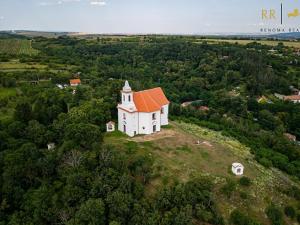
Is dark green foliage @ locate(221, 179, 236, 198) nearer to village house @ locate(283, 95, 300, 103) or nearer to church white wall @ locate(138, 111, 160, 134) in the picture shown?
church white wall @ locate(138, 111, 160, 134)

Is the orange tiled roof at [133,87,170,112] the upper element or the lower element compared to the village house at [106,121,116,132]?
upper

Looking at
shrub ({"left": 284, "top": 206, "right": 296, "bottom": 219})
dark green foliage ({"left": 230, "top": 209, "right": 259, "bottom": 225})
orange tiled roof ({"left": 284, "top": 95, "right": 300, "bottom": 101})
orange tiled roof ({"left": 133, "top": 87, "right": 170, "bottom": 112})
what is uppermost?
orange tiled roof ({"left": 133, "top": 87, "right": 170, "bottom": 112})

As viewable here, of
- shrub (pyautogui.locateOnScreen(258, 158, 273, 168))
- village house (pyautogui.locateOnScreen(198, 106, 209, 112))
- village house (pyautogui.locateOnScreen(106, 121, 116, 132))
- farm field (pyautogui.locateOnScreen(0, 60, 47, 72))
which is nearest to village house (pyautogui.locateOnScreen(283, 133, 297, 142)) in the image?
village house (pyautogui.locateOnScreen(198, 106, 209, 112))

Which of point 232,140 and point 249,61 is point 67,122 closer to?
point 232,140

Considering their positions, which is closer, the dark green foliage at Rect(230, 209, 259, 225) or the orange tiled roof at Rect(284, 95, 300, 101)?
the dark green foliage at Rect(230, 209, 259, 225)

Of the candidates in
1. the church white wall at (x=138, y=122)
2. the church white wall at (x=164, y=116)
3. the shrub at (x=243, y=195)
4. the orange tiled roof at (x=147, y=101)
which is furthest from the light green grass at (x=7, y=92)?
the shrub at (x=243, y=195)

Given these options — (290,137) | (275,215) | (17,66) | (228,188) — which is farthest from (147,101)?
(17,66)

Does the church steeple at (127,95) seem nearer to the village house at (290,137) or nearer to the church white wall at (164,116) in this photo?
the church white wall at (164,116)
